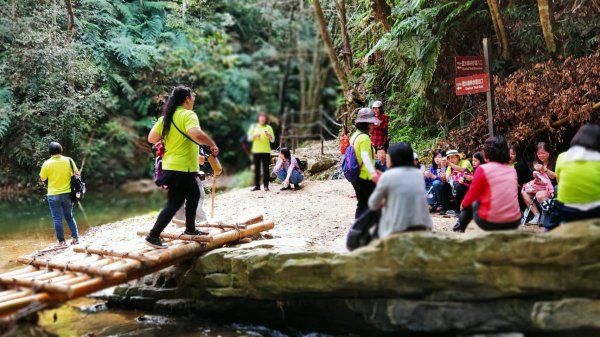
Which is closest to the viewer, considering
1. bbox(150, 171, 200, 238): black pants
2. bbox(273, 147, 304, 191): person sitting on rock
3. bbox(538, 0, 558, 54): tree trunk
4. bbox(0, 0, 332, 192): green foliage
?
bbox(150, 171, 200, 238): black pants

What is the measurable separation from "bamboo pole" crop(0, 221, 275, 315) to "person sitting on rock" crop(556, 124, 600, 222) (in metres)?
3.98

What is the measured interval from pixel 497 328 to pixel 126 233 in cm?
722

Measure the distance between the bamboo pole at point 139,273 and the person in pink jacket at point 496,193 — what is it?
3.08m

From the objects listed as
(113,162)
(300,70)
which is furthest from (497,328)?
(300,70)

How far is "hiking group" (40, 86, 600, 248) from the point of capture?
5590 millimetres

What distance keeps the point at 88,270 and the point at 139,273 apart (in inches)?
22.4

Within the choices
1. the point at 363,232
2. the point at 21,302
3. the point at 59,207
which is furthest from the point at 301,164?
the point at 21,302

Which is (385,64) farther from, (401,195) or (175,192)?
(401,195)

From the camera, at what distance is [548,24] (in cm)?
912

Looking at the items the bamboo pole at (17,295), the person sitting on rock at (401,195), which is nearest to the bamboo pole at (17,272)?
the bamboo pole at (17,295)

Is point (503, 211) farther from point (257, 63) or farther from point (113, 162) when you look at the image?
point (257, 63)

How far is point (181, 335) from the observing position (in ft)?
21.3

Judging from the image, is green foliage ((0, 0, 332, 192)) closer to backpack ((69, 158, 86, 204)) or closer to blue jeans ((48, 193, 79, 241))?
backpack ((69, 158, 86, 204))

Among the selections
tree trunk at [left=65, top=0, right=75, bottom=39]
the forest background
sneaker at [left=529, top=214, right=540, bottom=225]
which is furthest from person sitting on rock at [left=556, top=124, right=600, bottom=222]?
tree trunk at [left=65, top=0, right=75, bottom=39]
